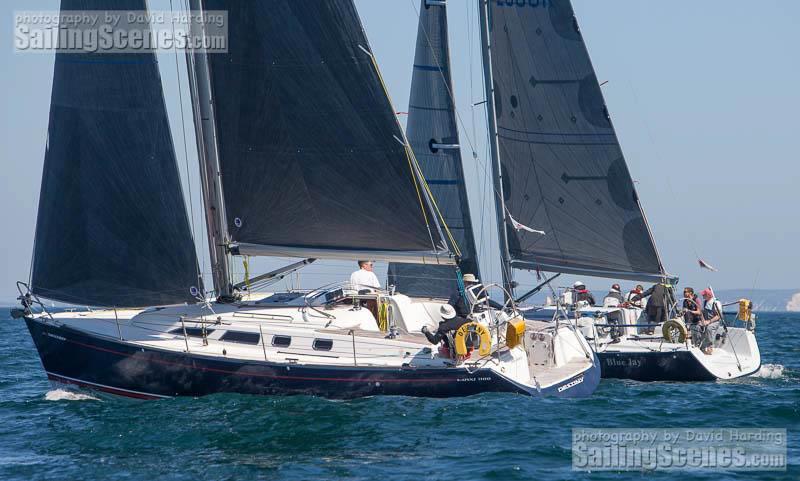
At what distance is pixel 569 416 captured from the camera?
15.8m

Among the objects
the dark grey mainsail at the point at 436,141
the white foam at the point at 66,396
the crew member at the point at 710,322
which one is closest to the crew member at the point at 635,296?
the crew member at the point at 710,322

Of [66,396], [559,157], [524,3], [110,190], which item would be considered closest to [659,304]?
[559,157]

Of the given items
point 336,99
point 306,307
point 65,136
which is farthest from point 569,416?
point 65,136

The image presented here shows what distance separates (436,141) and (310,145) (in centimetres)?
989

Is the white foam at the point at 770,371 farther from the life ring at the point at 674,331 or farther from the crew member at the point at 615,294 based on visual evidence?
the crew member at the point at 615,294

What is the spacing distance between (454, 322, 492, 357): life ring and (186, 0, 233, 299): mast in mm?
4702

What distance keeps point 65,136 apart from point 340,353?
239 inches

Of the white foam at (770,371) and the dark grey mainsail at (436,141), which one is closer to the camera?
the white foam at (770,371)

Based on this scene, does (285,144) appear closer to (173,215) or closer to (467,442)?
(173,215)

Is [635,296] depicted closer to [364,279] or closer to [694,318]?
[694,318]

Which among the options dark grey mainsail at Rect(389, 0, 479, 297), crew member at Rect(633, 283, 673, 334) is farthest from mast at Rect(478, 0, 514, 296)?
crew member at Rect(633, 283, 673, 334)

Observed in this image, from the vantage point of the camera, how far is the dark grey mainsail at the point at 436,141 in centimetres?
2773

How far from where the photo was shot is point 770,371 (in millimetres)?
22734

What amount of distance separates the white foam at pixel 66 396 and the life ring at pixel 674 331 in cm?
1137
